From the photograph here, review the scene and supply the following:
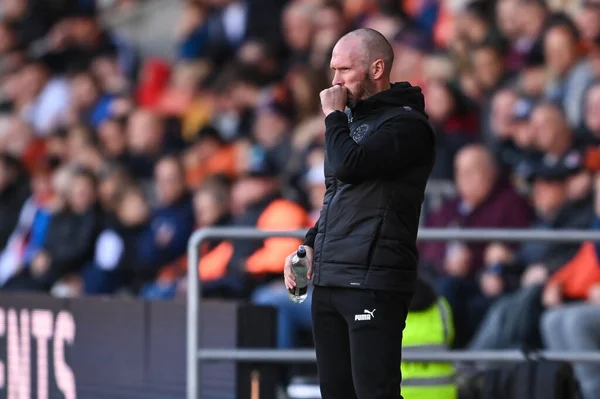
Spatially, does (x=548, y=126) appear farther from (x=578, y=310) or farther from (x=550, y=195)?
(x=578, y=310)

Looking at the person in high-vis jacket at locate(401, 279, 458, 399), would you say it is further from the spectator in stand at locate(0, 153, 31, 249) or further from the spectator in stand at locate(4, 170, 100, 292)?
the spectator in stand at locate(0, 153, 31, 249)

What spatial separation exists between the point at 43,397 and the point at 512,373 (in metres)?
2.84

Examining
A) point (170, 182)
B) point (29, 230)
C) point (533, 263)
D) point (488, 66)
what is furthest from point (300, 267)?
point (29, 230)

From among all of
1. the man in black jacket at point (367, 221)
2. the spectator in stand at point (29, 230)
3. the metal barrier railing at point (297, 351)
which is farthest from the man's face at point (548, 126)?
the spectator in stand at point (29, 230)

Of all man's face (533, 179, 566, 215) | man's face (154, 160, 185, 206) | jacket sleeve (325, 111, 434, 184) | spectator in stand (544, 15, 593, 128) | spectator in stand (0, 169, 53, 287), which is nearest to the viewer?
jacket sleeve (325, 111, 434, 184)

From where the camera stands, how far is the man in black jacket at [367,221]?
461cm

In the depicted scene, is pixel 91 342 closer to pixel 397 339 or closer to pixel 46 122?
pixel 397 339

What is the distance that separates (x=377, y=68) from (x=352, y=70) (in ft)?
0.32

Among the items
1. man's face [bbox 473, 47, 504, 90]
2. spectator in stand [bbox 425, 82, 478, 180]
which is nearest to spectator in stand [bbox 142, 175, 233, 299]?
spectator in stand [bbox 425, 82, 478, 180]

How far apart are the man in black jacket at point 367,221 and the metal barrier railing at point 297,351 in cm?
185

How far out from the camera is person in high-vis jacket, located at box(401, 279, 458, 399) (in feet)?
21.3

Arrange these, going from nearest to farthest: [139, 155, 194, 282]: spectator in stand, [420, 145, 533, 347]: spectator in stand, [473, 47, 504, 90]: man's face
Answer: [420, 145, 533, 347]: spectator in stand, [473, 47, 504, 90]: man's face, [139, 155, 194, 282]: spectator in stand

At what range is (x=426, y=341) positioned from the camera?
6645 millimetres

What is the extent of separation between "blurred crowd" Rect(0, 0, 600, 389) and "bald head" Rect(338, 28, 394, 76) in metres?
3.20
